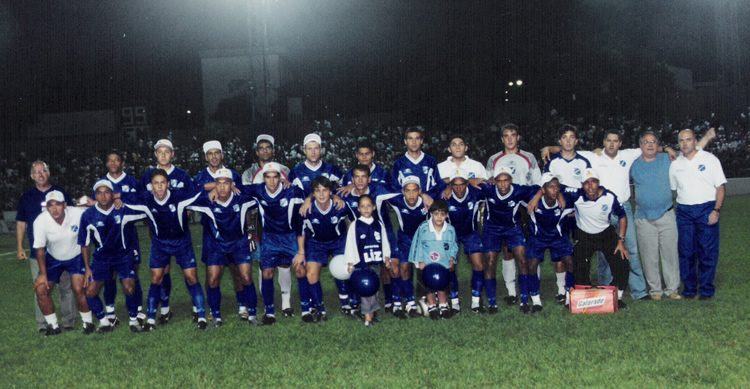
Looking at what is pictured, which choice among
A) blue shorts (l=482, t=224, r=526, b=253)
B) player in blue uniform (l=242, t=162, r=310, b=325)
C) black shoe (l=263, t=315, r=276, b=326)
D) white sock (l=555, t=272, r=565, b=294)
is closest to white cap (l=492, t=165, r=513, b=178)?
blue shorts (l=482, t=224, r=526, b=253)

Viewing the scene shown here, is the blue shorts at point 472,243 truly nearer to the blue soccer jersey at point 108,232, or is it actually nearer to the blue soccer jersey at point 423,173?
the blue soccer jersey at point 423,173

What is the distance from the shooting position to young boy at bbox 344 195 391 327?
9.04m

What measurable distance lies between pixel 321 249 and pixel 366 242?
66 centimetres

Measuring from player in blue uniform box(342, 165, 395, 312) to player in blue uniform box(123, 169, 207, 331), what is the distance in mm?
1794

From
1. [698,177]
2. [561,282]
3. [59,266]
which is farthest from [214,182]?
[698,177]

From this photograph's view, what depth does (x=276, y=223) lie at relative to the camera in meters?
9.44

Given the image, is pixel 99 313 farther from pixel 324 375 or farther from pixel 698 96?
pixel 698 96

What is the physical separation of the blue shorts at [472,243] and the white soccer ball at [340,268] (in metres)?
1.43

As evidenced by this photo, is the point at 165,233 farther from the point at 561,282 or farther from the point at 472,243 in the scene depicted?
the point at 561,282

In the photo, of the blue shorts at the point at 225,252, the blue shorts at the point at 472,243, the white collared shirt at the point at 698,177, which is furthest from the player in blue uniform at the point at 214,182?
the white collared shirt at the point at 698,177

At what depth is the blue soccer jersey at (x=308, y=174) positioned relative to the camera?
32.1ft

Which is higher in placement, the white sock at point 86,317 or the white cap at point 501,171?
the white cap at point 501,171

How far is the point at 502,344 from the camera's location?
750cm

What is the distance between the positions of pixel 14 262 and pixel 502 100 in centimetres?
2577
